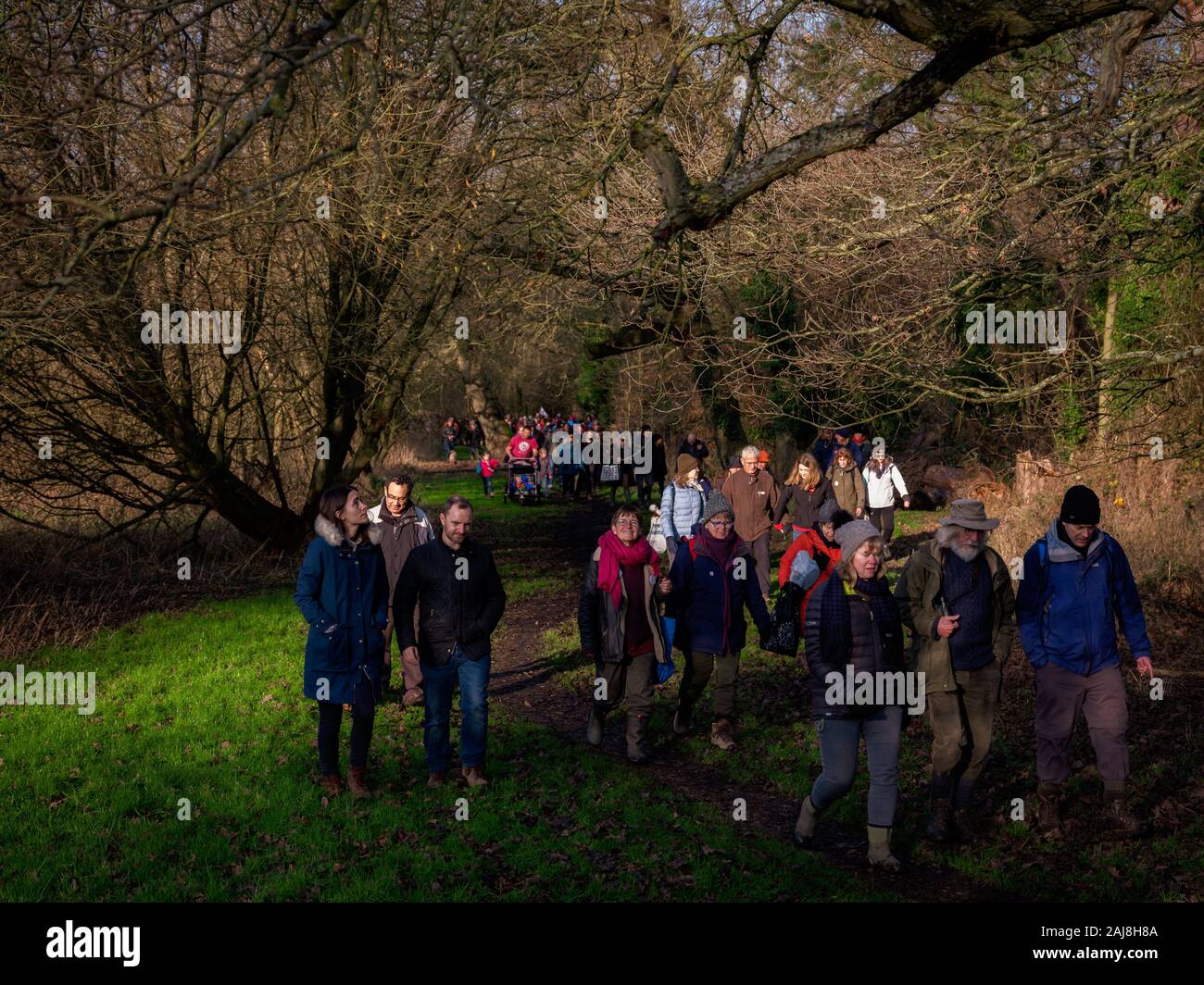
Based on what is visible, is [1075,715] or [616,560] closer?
[1075,715]

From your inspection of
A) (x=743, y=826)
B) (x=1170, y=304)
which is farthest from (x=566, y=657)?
(x=1170, y=304)

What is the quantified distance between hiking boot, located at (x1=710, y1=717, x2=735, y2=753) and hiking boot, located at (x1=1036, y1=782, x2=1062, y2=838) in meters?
2.39

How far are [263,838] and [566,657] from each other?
558 centimetres

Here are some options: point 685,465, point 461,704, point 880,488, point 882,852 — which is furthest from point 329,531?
point 880,488

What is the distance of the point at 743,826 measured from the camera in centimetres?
721

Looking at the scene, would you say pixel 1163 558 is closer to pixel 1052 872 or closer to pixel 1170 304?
pixel 1170 304

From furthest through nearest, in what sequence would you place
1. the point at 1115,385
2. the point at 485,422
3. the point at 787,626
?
the point at 485,422 < the point at 1115,385 < the point at 787,626

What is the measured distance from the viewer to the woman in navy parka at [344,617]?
7098mm

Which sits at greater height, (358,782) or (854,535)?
(854,535)

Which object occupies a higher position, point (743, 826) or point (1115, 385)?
point (1115, 385)

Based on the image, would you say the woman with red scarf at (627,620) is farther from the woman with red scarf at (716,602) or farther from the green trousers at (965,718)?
the green trousers at (965,718)

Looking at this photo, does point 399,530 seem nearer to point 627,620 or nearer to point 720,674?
point 627,620

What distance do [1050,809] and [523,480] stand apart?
72.2 feet

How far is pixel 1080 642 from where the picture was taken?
686 cm
